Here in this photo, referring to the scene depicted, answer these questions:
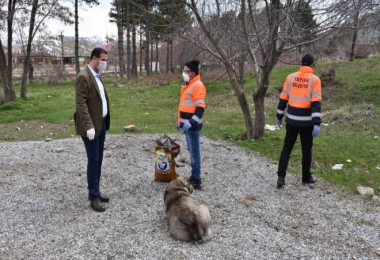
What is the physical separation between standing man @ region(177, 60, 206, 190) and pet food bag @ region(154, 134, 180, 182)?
416mm

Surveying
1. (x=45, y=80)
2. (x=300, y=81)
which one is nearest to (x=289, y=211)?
(x=300, y=81)

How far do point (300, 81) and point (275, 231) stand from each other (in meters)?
2.60

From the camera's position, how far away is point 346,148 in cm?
901

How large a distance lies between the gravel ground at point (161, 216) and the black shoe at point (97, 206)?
94mm

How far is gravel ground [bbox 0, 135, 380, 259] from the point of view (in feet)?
14.1

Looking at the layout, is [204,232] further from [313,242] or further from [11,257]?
[11,257]

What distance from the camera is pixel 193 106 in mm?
5977

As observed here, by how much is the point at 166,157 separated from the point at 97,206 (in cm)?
159

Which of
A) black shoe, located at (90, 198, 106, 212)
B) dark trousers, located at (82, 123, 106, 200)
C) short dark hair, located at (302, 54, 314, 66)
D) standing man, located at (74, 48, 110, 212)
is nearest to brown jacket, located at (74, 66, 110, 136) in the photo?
standing man, located at (74, 48, 110, 212)

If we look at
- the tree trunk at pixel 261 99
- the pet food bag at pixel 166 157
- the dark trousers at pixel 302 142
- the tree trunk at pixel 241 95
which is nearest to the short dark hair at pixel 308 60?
the dark trousers at pixel 302 142

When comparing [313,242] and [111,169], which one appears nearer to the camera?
[313,242]

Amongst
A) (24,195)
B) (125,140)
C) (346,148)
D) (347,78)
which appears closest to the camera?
(24,195)

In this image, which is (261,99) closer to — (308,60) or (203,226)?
(308,60)

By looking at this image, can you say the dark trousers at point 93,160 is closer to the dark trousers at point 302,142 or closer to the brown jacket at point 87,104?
the brown jacket at point 87,104
